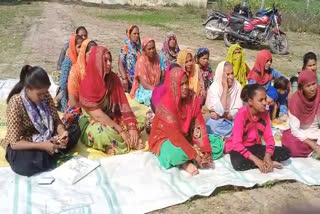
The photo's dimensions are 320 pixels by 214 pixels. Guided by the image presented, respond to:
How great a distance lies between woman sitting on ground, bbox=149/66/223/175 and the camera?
3.60 metres

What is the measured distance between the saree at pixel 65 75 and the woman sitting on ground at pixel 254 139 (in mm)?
2302

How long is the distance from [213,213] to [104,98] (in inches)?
67.1

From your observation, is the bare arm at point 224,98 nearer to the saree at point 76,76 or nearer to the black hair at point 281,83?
the black hair at point 281,83

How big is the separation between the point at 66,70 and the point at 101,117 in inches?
49.0

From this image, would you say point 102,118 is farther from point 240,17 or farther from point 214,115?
point 240,17

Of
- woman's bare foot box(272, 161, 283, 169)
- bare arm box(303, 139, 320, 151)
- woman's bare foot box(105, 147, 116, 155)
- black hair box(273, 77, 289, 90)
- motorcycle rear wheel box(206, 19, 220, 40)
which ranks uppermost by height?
motorcycle rear wheel box(206, 19, 220, 40)

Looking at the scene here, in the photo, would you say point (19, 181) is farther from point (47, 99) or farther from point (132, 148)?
point (132, 148)

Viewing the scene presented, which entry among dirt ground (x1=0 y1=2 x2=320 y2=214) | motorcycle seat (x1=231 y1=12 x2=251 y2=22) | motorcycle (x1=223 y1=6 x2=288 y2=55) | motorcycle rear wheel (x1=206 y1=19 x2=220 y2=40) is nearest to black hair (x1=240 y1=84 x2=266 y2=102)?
dirt ground (x1=0 y1=2 x2=320 y2=214)

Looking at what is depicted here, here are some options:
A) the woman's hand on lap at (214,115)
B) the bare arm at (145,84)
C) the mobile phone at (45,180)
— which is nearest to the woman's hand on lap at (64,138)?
the mobile phone at (45,180)

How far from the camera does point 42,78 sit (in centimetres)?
319

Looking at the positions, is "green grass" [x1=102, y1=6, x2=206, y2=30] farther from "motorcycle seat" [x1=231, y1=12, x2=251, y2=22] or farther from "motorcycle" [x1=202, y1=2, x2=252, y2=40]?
"motorcycle seat" [x1=231, y1=12, x2=251, y2=22]

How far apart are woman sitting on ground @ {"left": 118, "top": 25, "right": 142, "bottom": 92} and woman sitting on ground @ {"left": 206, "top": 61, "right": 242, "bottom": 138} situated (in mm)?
1779

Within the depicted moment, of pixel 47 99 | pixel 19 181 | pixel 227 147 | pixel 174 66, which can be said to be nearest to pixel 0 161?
pixel 19 181

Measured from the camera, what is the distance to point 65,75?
4945 mm
